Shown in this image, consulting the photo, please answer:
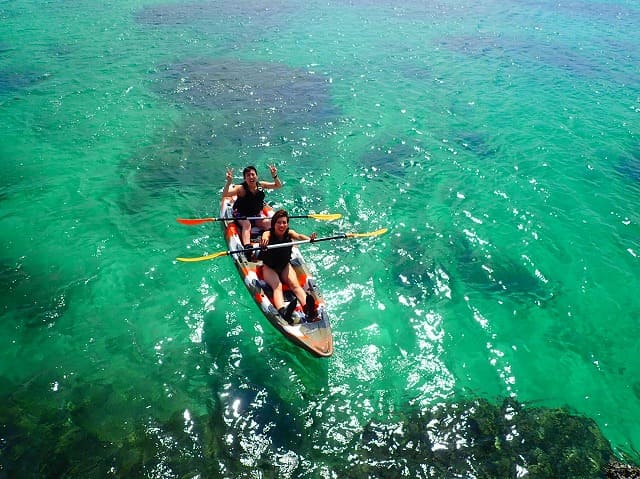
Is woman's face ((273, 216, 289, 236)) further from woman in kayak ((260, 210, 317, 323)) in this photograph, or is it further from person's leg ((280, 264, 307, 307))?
person's leg ((280, 264, 307, 307))

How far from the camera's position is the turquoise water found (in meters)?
8.55

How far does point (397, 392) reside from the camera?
28.8 ft

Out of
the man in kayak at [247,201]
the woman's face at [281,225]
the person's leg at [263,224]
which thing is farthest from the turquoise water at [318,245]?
the woman's face at [281,225]

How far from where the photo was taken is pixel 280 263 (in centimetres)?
933

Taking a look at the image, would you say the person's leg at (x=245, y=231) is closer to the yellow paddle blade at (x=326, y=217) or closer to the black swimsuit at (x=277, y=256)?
the black swimsuit at (x=277, y=256)

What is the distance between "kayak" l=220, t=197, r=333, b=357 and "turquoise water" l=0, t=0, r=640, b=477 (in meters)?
0.95

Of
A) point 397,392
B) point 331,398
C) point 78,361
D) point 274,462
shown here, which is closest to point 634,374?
point 397,392

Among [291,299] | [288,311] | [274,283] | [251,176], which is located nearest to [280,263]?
[274,283]

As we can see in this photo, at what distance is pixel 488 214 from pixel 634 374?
595 cm

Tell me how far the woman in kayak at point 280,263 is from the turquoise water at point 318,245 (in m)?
1.06

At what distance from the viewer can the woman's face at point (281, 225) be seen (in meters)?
8.84

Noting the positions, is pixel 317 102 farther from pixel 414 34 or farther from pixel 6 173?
pixel 414 34

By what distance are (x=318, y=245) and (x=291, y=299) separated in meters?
2.83

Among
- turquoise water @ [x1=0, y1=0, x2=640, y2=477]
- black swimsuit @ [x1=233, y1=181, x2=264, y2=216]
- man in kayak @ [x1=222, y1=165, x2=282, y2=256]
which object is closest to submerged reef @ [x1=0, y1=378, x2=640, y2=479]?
turquoise water @ [x1=0, y1=0, x2=640, y2=477]
